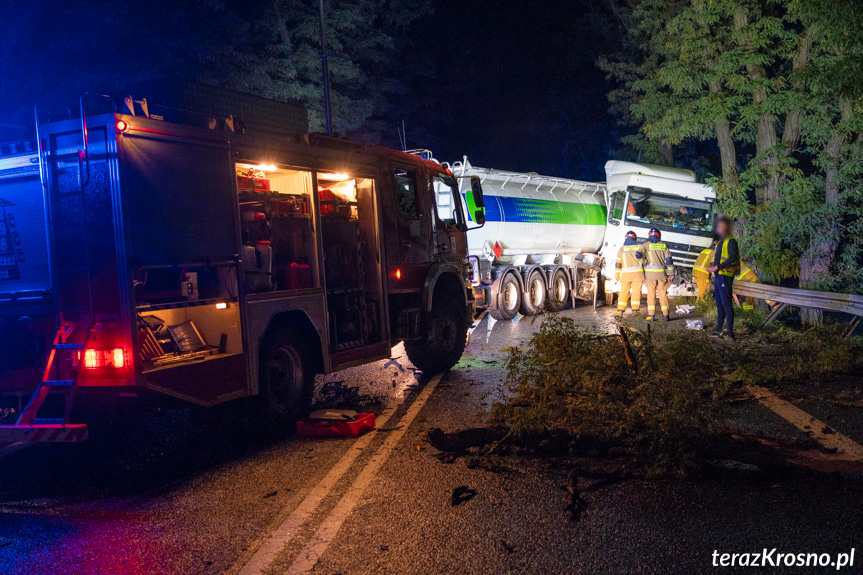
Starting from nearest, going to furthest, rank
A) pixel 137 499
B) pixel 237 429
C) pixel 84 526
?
pixel 84 526
pixel 137 499
pixel 237 429

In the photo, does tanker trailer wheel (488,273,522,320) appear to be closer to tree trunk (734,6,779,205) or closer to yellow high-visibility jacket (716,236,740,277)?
yellow high-visibility jacket (716,236,740,277)

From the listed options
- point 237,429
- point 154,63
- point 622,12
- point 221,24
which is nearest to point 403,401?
point 237,429

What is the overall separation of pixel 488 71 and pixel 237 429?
Answer: 38.7 metres

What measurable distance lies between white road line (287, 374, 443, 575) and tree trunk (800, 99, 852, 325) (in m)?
9.74

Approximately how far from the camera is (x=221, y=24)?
1727 centimetres

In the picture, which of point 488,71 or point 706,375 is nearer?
point 706,375

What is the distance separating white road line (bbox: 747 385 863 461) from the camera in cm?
545

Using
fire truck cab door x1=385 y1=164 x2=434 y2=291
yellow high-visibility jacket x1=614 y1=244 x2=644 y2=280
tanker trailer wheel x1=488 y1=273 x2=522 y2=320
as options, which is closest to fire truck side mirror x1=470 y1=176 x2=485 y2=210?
fire truck cab door x1=385 y1=164 x2=434 y2=291

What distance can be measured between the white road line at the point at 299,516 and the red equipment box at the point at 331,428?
11cm

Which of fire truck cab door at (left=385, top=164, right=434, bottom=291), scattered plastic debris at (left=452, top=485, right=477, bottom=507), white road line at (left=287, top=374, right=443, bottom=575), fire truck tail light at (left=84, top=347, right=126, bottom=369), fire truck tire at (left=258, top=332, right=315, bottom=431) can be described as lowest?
scattered plastic debris at (left=452, top=485, right=477, bottom=507)

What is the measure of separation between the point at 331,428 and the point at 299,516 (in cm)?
191

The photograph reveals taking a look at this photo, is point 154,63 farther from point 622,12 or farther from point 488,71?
point 488,71

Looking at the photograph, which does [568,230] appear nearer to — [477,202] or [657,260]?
[657,260]

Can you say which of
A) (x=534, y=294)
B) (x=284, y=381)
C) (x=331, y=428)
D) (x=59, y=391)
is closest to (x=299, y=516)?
(x=331, y=428)
